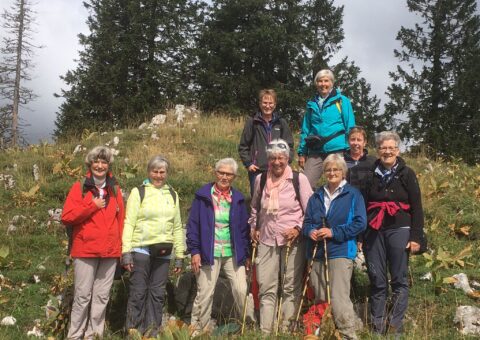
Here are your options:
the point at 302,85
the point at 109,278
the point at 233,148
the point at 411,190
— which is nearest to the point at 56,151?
the point at 233,148

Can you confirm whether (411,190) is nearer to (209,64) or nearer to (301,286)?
(301,286)

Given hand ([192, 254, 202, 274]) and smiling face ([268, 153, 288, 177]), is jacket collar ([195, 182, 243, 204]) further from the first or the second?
hand ([192, 254, 202, 274])

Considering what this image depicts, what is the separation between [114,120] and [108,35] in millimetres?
4002

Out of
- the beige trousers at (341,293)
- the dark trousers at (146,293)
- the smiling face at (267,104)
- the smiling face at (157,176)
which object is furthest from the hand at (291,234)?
the smiling face at (267,104)

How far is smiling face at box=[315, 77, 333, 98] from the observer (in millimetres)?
5176

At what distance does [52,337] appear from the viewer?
14.2 feet

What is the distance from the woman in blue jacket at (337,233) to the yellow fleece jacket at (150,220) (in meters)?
1.44

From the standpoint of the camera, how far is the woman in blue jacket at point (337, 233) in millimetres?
4035

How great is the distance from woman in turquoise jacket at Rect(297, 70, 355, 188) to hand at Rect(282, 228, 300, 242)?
109cm

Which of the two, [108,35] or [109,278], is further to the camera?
[108,35]

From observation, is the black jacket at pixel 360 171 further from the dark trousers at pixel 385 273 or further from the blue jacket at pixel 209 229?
the blue jacket at pixel 209 229

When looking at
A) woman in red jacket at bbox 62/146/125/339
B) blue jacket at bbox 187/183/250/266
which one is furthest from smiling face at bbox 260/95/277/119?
woman in red jacket at bbox 62/146/125/339

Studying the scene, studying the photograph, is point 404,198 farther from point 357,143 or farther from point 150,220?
point 150,220

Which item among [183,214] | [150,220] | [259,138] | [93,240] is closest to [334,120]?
[259,138]
